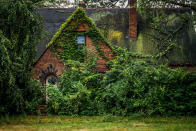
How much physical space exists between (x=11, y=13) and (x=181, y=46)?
1371 centimetres

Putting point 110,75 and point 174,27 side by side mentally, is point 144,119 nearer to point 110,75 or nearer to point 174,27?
point 110,75

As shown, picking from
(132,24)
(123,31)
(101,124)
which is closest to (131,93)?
(101,124)

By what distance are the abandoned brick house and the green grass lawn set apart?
4997 millimetres

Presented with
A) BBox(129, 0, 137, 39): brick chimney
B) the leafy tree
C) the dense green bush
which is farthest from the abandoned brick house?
the leafy tree

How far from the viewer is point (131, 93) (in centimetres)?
1312

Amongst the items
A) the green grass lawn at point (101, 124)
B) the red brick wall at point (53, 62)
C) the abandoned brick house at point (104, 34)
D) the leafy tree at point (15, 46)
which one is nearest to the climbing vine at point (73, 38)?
the abandoned brick house at point (104, 34)

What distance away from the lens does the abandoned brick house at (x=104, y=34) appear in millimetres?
16609

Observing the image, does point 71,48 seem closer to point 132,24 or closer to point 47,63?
point 47,63

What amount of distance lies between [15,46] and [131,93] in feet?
19.9

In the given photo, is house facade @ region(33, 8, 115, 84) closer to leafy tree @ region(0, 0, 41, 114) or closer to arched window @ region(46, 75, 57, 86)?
arched window @ region(46, 75, 57, 86)

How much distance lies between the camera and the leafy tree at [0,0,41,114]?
10.0 metres

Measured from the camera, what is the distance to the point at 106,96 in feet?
43.8

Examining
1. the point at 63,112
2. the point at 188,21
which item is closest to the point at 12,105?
the point at 63,112

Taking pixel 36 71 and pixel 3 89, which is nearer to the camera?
pixel 3 89
